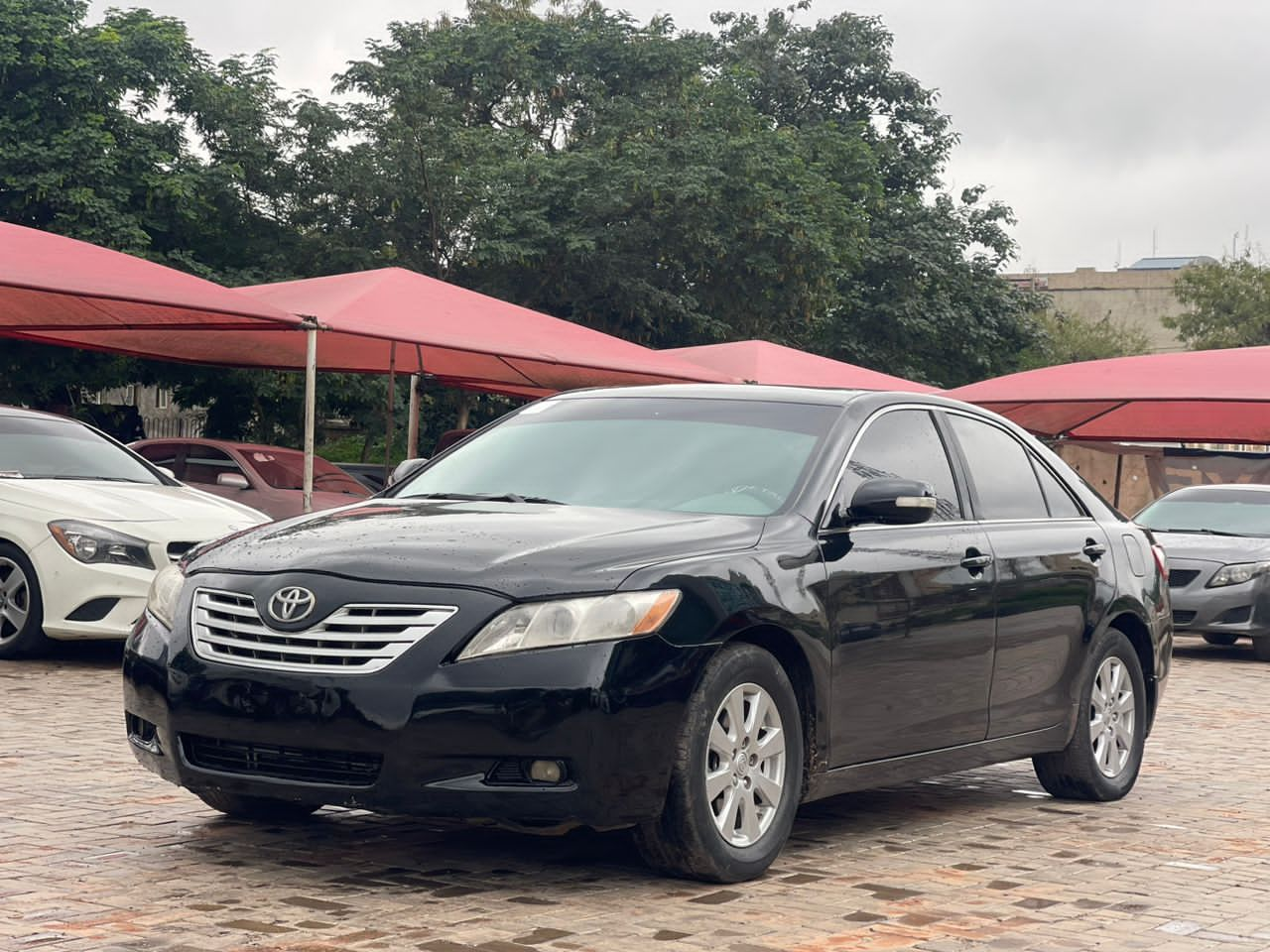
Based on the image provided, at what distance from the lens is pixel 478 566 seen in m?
5.50

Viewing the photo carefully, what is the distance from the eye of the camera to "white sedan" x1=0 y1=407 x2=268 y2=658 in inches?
447

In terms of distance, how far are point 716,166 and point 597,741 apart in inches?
1234

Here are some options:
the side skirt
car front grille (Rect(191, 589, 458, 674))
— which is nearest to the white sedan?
the side skirt

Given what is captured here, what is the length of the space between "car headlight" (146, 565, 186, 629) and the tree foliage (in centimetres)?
2435

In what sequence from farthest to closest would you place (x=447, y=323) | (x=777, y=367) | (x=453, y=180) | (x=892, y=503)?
(x=453, y=180)
(x=777, y=367)
(x=447, y=323)
(x=892, y=503)

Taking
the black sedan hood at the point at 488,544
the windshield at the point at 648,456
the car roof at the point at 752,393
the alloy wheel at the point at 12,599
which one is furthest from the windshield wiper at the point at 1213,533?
the black sedan hood at the point at 488,544

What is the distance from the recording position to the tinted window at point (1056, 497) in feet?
26.2

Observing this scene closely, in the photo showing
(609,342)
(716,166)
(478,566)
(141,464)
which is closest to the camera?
(478,566)

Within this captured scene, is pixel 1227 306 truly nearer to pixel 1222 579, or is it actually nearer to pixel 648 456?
pixel 1222 579

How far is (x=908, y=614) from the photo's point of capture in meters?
6.59

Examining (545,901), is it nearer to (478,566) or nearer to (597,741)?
(597,741)

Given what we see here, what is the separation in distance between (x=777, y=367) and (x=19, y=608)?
487 inches

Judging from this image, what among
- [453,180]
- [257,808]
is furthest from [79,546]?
[453,180]

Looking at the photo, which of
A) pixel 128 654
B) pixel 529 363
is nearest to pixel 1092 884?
pixel 128 654
